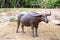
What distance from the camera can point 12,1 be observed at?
20875 millimetres

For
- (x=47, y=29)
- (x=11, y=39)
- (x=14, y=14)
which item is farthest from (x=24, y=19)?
(x=14, y=14)

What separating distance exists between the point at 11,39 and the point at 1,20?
3.64 meters

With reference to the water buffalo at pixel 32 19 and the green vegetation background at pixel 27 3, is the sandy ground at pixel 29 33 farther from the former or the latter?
the green vegetation background at pixel 27 3

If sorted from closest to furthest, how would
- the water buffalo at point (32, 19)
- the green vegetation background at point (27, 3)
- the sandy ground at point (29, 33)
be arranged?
the water buffalo at point (32, 19)
the sandy ground at point (29, 33)
the green vegetation background at point (27, 3)

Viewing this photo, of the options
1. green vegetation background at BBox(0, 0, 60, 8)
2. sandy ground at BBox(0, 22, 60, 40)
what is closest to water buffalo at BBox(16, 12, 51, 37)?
sandy ground at BBox(0, 22, 60, 40)

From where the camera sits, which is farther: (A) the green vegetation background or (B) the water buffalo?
(A) the green vegetation background

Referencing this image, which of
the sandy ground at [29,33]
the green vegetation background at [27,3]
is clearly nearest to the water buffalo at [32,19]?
the sandy ground at [29,33]

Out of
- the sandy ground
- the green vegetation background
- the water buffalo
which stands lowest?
the green vegetation background

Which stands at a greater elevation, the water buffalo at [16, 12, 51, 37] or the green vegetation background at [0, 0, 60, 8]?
the water buffalo at [16, 12, 51, 37]

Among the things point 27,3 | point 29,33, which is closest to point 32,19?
point 29,33

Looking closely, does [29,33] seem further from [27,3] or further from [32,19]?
[27,3]

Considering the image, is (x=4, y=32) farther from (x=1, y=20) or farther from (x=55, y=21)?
(x=55, y=21)

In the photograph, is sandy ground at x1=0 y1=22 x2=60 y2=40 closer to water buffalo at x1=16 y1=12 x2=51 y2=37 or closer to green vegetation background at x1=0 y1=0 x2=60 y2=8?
water buffalo at x1=16 y1=12 x2=51 y2=37

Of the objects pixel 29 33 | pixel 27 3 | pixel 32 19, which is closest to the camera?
pixel 32 19
